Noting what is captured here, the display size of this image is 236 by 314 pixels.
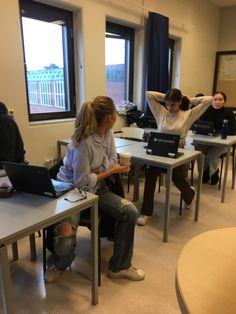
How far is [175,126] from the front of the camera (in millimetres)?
2736

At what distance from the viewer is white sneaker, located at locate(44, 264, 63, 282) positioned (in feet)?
5.93

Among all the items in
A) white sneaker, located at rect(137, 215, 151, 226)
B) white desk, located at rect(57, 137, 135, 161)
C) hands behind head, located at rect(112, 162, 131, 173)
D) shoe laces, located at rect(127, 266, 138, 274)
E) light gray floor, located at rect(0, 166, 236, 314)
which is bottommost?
light gray floor, located at rect(0, 166, 236, 314)

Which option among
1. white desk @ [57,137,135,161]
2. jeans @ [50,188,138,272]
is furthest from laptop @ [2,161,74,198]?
white desk @ [57,137,135,161]

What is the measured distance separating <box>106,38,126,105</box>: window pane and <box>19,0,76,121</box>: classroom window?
2.41ft

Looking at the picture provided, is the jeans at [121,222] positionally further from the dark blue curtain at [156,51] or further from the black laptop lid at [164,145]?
the dark blue curtain at [156,51]

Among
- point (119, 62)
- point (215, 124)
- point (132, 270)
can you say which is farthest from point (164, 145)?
point (119, 62)

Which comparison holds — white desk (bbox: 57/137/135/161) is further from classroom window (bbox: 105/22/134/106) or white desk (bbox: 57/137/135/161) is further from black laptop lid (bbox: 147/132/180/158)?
classroom window (bbox: 105/22/134/106)

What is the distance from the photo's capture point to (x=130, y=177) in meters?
3.78

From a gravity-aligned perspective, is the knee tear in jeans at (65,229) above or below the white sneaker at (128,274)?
above

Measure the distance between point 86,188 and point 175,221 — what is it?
135 cm

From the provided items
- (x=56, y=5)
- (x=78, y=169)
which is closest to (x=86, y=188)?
(x=78, y=169)

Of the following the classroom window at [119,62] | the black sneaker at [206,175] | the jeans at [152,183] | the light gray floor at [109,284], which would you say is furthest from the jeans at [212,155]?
the classroom window at [119,62]

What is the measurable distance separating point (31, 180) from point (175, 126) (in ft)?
5.81

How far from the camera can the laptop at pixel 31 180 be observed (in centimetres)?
128
